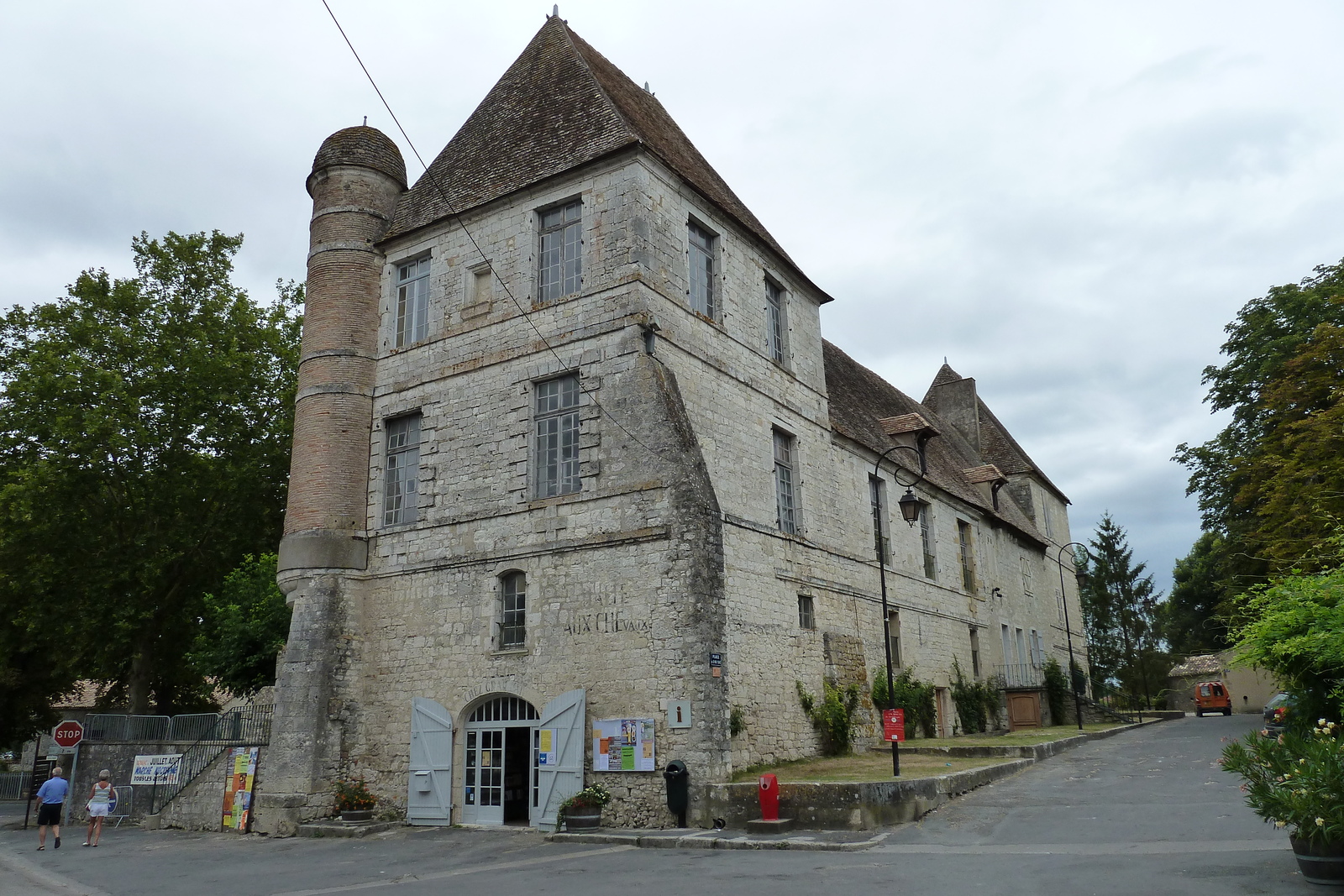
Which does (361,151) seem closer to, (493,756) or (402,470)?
(402,470)

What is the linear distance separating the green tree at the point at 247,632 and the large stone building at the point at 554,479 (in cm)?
602

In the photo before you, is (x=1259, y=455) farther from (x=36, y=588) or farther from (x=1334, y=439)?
(x=36, y=588)

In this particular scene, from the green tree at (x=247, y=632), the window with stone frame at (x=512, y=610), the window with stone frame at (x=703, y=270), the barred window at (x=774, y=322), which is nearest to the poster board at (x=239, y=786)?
the window with stone frame at (x=512, y=610)

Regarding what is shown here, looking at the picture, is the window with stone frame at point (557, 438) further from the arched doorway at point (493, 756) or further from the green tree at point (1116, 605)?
the green tree at point (1116, 605)

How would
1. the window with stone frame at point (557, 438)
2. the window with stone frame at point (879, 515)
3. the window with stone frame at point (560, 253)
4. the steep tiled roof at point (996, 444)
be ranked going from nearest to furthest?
the window with stone frame at point (557, 438) < the window with stone frame at point (560, 253) < the window with stone frame at point (879, 515) < the steep tiled roof at point (996, 444)

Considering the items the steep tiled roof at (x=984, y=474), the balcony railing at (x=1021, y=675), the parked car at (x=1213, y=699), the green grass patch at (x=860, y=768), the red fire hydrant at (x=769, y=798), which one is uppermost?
the steep tiled roof at (x=984, y=474)

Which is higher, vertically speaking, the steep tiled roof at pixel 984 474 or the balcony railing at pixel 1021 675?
the steep tiled roof at pixel 984 474

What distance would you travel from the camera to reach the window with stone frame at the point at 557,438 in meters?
15.3

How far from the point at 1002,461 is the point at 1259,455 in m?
13.4

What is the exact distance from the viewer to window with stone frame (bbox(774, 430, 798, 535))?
1734 centimetres

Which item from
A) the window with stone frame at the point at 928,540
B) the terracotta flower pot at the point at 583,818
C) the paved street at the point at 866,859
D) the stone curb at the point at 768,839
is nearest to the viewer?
the paved street at the point at 866,859

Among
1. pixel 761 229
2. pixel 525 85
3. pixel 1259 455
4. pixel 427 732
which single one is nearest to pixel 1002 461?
pixel 1259 455

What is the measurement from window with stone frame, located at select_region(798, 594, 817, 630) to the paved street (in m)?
4.05

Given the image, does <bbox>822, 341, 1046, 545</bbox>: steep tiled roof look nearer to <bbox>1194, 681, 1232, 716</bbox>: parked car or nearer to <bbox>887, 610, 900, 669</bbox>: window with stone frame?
<bbox>887, 610, 900, 669</bbox>: window with stone frame
